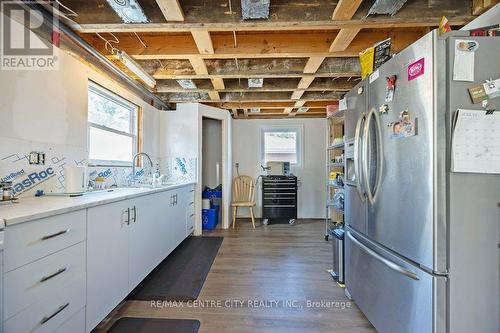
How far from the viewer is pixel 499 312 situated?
1.18 meters

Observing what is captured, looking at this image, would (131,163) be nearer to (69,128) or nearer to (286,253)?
(69,128)

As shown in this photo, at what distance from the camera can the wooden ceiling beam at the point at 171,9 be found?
69.8 inches

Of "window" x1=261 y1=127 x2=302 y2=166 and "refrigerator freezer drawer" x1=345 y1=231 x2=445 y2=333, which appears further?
"window" x1=261 y1=127 x2=302 y2=166

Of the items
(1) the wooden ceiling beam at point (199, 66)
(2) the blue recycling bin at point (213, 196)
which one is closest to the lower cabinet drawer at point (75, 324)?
(1) the wooden ceiling beam at point (199, 66)

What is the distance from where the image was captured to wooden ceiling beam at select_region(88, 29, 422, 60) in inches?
99.0

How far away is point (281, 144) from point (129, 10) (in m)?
4.20

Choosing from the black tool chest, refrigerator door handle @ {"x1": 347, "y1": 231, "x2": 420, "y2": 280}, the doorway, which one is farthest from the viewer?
the doorway

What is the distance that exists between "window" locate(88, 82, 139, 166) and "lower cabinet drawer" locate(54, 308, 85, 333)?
5.33 feet

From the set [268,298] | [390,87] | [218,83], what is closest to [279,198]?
[218,83]

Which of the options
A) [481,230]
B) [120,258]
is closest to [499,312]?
[481,230]

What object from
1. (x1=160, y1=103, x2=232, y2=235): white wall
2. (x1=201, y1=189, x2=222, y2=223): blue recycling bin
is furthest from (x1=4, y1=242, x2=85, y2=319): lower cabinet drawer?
(x1=201, y1=189, x2=222, y2=223): blue recycling bin

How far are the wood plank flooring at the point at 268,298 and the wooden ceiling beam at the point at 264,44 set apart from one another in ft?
7.30

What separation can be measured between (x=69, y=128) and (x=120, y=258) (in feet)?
4.11

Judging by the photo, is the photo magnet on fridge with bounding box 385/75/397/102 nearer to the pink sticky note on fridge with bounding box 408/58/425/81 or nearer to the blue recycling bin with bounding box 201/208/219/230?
the pink sticky note on fridge with bounding box 408/58/425/81
